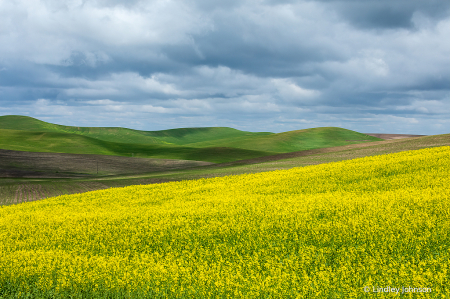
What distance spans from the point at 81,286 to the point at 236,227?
3816 mm

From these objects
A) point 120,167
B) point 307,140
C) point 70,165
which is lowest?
point 120,167

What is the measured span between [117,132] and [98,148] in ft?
267

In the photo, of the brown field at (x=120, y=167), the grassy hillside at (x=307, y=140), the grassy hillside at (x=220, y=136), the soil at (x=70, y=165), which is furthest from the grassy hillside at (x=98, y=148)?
the grassy hillside at (x=307, y=140)

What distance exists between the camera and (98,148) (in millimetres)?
78625

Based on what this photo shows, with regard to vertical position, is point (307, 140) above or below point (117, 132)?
below

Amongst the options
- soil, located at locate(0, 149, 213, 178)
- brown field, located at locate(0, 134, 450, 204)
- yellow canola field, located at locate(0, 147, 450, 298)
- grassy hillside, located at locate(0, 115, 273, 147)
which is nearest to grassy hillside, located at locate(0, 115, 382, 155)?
grassy hillside, located at locate(0, 115, 273, 147)

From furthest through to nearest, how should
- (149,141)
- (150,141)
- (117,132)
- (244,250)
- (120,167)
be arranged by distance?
(117,132) < (150,141) < (149,141) < (120,167) < (244,250)

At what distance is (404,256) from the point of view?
19.6 ft

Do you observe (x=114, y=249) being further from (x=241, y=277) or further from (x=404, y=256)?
(x=404, y=256)

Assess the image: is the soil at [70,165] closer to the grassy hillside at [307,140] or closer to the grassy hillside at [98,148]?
the grassy hillside at [98,148]

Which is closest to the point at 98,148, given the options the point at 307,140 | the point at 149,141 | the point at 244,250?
the point at 307,140

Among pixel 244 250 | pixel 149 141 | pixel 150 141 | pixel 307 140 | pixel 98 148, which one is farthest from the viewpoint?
pixel 150 141

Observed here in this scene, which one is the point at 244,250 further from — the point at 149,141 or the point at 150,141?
the point at 150,141

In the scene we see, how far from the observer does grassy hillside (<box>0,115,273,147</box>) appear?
135 meters
